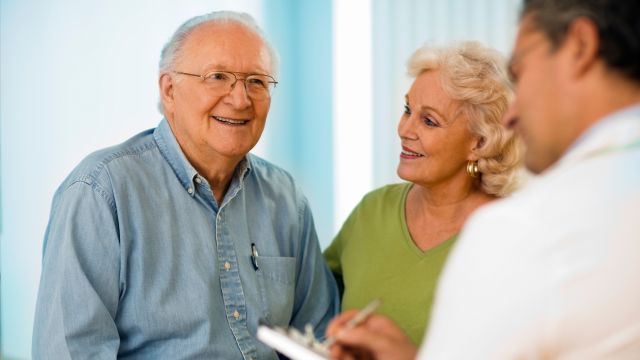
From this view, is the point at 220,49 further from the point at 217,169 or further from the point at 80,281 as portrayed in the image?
the point at 80,281

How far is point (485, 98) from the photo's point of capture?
2033 millimetres

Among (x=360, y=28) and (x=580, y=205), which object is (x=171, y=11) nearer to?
(x=360, y=28)

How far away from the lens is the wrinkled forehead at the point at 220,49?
188 centimetres

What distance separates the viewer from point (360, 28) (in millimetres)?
4117

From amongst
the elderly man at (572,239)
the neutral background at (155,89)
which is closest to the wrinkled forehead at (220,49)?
the elderly man at (572,239)

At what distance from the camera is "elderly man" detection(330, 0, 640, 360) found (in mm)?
784

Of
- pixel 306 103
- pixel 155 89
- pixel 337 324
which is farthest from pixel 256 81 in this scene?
pixel 306 103

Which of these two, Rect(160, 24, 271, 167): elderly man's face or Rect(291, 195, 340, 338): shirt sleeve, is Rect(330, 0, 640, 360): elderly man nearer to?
Rect(160, 24, 271, 167): elderly man's face

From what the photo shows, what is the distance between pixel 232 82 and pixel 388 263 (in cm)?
63

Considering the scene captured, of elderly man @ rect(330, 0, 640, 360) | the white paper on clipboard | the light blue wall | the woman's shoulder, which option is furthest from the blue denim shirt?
the light blue wall

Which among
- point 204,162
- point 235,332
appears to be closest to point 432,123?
point 204,162

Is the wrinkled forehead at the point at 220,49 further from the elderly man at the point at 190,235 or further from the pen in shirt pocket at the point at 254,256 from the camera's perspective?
the pen in shirt pocket at the point at 254,256

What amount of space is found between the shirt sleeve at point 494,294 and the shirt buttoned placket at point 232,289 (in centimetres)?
103

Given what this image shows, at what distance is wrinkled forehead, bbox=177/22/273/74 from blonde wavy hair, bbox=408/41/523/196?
1.61 feet
